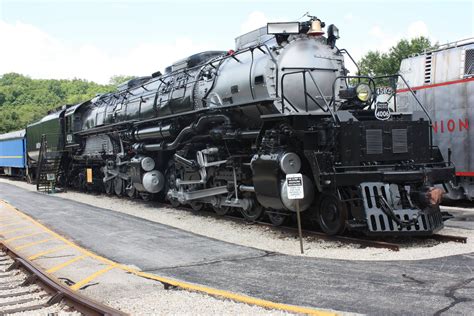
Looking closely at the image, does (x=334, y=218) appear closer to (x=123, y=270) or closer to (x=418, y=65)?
(x=123, y=270)

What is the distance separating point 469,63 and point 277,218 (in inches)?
281

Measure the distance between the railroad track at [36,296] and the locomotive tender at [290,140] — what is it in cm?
447

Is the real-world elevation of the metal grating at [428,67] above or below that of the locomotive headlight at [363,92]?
above

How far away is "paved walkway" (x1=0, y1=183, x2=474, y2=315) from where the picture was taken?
17.3 feet

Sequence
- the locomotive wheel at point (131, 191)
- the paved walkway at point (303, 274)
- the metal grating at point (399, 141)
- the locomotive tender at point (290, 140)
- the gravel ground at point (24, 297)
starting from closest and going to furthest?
1. the paved walkway at point (303, 274)
2. the gravel ground at point (24, 297)
3. the locomotive tender at point (290, 140)
4. the metal grating at point (399, 141)
5. the locomotive wheel at point (131, 191)

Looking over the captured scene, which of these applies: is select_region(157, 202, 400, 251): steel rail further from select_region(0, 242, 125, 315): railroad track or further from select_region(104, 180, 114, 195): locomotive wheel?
select_region(104, 180, 114, 195): locomotive wheel

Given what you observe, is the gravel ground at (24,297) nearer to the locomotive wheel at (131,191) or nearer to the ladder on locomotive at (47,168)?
the locomotive wheel at (131,191)

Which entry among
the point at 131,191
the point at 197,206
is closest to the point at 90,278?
the point at 197,206

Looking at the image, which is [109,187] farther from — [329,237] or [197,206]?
[329,237]

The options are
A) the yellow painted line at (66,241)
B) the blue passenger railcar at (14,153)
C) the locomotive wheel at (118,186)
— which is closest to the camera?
the yellow painted line at (66,241)

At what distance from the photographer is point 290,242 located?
901 cm

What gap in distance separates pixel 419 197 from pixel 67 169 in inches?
828

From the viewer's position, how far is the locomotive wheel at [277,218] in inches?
407

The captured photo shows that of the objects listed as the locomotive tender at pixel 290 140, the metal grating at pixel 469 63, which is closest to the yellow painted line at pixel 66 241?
the locomotive tender at pixel 290 140
